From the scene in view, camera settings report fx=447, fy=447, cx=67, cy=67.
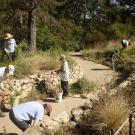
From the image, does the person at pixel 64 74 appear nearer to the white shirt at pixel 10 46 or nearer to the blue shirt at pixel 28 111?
the white shirt at pixel 10 46

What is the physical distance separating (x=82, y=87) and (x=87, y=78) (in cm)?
190

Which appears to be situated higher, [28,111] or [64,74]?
[28,111]

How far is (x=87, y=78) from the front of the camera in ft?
58.9

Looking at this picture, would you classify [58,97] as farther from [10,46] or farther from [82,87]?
[10,46]

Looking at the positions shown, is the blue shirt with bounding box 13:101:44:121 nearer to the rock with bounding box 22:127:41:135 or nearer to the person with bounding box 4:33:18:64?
the rock with bounding box 22:127:41:135

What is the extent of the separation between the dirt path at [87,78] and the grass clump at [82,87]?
0.52 metres

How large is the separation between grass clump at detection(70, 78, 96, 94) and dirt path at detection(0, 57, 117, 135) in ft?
1.70

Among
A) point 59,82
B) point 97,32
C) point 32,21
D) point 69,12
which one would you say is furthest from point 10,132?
point 69,12

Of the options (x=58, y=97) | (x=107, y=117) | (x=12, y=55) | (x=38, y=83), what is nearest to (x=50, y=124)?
(x=107, y=117)

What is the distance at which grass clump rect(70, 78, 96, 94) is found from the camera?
1592 centimetres

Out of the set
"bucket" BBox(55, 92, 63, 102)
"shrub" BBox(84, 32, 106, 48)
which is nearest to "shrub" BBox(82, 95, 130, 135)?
"bucket" BBox(55, 92, 63, 102)

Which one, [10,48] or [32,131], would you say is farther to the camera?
[10,48]

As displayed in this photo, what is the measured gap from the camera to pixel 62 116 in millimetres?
10922

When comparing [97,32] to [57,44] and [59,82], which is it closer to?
[57,44]
